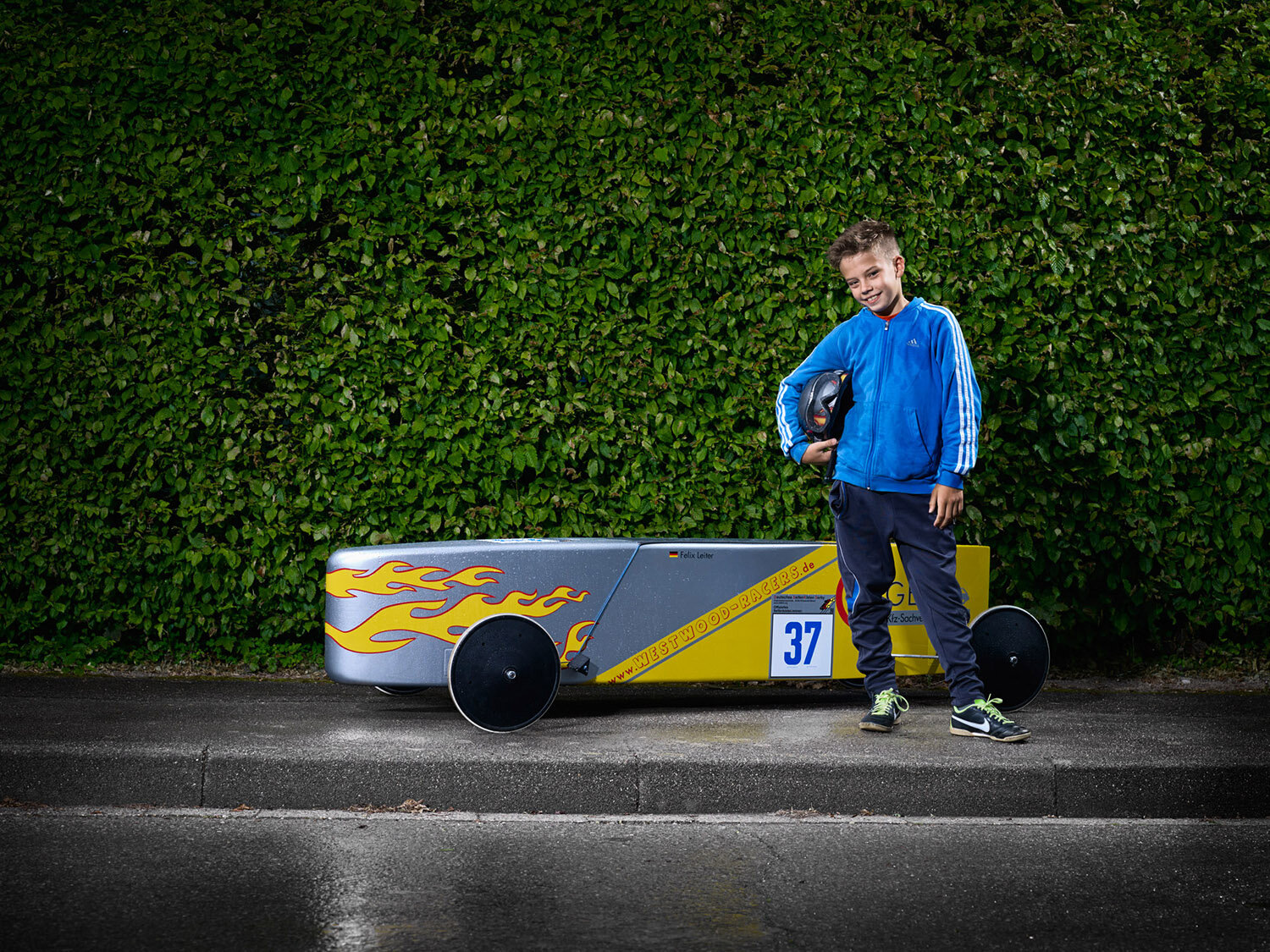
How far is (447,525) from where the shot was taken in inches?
231

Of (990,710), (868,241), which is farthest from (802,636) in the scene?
(868,241)

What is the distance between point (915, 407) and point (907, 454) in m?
0.18

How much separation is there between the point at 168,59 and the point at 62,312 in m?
1.31

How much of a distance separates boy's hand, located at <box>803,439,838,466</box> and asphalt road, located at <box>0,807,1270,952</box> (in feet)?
4.50

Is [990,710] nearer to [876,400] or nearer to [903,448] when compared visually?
[903,448]

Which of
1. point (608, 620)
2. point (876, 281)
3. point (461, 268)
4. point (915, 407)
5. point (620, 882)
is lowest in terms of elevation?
point (620, 882)

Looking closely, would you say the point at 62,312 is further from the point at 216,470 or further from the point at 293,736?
the point at 293,736

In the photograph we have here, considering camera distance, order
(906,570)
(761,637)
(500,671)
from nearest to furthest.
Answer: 1. (500,671)
2. (906,570)
3. (761,637)

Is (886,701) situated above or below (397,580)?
below

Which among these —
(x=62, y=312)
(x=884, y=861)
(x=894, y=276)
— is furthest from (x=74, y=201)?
(x=884, y=861)

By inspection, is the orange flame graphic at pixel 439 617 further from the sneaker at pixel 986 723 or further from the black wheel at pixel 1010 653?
the black wheel at pixel 1010 653

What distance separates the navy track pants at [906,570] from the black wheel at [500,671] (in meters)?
1.22

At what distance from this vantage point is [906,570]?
15.5ft

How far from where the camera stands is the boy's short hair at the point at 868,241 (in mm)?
4652
